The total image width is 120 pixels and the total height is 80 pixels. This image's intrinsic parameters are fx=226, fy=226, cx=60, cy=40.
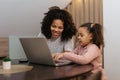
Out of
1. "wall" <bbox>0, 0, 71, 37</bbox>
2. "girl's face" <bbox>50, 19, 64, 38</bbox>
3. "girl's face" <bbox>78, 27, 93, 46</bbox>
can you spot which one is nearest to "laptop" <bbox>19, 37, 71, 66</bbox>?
"girl's face" <bbox>78, 27, 93, 46</bbox>

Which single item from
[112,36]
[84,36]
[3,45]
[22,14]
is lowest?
[3,45]

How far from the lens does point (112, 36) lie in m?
2.98

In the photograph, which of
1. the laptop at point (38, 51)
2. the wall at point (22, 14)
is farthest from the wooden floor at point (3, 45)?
→ the laptop at point (38, 51)

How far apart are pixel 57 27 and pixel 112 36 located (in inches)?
47.1

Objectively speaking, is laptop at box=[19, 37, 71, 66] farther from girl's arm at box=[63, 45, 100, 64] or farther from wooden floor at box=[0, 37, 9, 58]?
wooden floor at box=[0, 37, 9, 58]

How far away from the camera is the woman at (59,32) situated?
2.01 meters

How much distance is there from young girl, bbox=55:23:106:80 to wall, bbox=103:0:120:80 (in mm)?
1199

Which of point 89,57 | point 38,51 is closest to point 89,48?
point 89,57

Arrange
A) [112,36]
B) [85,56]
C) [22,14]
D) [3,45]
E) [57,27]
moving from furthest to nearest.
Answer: [3,45] → [22,14] → [112,36] → [57,27] → [85,56]

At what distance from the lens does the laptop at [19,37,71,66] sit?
1544 mm

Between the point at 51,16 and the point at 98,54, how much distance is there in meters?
0.65

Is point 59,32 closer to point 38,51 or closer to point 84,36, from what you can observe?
point 84,36

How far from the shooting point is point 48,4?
3.35 metres

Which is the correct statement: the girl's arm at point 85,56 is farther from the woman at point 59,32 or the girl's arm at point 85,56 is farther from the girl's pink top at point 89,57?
the woman at point 59,32
